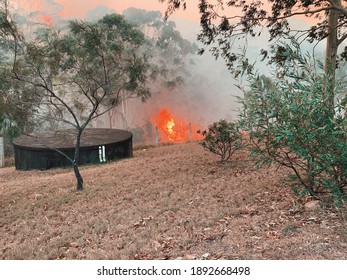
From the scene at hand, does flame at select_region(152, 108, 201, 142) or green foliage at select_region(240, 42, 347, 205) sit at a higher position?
green foliage at select_region(240, 42, 347, 205)

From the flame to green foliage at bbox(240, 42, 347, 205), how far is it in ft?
112

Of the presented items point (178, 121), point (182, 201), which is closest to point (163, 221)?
point (182, 201)

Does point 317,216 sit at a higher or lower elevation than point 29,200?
higher

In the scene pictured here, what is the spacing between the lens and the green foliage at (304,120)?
4594mm

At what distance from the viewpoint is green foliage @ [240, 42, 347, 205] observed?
459cm

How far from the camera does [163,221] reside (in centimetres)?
573

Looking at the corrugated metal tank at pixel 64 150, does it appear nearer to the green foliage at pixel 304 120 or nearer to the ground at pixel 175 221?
the ground at pixel 175 221

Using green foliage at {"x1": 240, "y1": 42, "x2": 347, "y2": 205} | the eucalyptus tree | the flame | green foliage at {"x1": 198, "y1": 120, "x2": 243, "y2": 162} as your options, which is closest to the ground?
green foliage at {"x1": 240, "y1": 42, "x2": 347, "y2": 205}

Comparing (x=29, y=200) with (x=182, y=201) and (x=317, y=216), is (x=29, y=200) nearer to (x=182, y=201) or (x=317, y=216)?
(x=182, y=201)

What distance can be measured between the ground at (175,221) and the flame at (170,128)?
30910mm

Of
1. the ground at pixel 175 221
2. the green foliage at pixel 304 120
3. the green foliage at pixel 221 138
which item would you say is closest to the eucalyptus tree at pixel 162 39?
the green foliage at pixel 221 138

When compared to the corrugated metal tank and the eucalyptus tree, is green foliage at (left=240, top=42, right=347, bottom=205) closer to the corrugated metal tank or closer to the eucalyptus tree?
the corrugated metal tank

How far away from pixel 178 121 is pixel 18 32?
38781 millimetres

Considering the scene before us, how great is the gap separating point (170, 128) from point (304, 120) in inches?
1443
